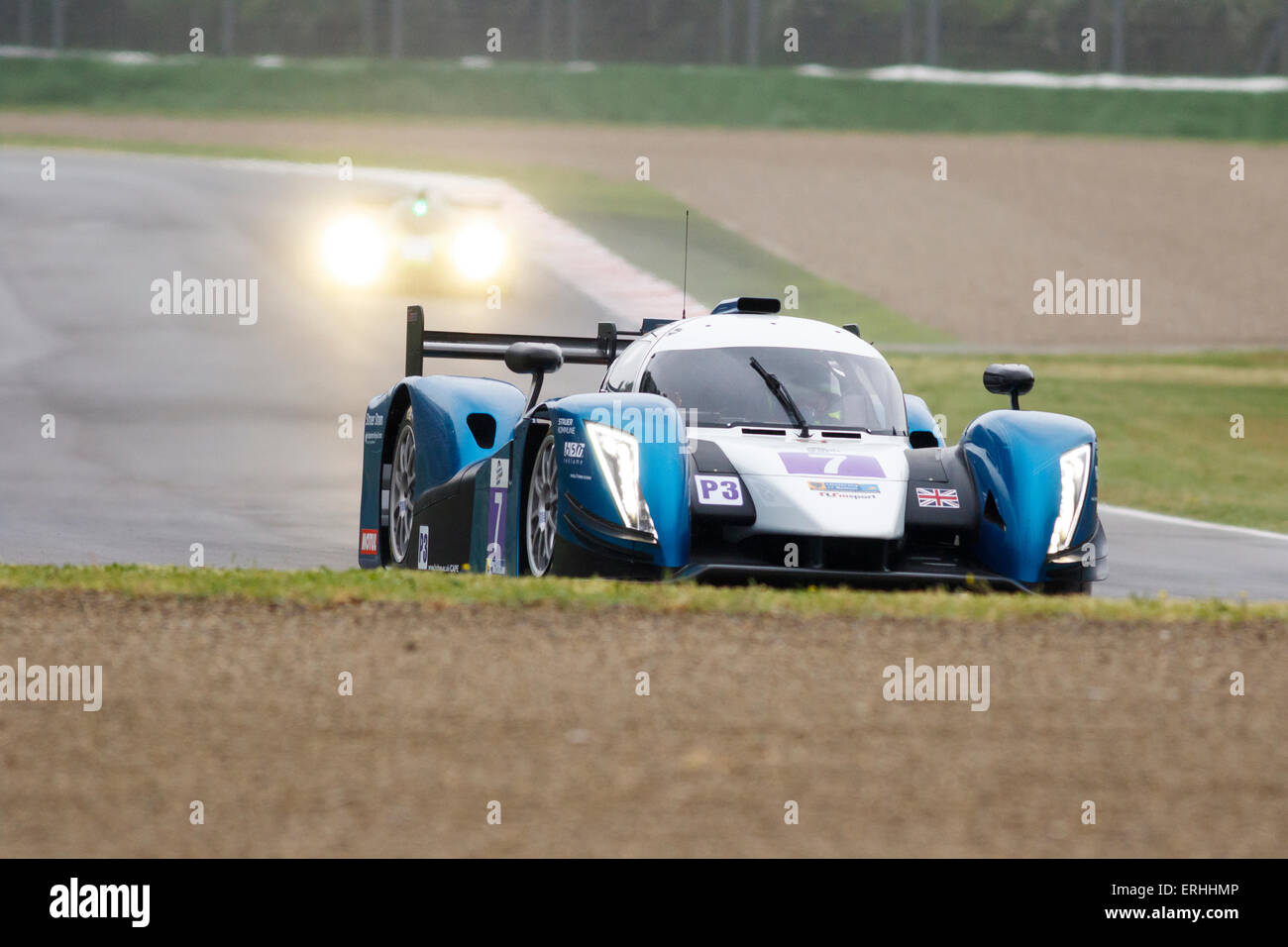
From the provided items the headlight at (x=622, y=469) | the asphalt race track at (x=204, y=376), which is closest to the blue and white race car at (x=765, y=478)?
the headlight at (x=622, y=469)

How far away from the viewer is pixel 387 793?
5.32 m

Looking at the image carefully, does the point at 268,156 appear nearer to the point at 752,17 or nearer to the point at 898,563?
the point at 752,17

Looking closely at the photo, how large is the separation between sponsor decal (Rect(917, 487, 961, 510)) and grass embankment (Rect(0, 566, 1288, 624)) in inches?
23.4

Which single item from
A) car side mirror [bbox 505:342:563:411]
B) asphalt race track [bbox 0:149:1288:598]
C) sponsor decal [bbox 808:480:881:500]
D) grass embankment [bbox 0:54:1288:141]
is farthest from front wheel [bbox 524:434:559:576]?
grass embankment [bbox 0:54:1288:141]

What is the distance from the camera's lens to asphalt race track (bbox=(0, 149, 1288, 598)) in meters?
13.3

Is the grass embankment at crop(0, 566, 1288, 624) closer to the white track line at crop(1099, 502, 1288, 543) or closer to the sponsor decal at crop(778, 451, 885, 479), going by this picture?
the sponsor decal at crop(778, 451, 885, 479)

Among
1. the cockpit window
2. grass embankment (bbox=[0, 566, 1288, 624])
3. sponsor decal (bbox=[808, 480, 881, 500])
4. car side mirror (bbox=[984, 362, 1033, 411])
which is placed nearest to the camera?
grass embankment (bbox=[0, 566, 1288, 624])

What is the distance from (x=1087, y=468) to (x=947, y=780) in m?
4.00

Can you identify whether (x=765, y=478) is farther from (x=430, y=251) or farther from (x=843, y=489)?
(x=430, y=251)

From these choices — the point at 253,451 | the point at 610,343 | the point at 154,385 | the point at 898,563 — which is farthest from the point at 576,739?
the point at 154,385

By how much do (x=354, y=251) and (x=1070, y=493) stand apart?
922 inches

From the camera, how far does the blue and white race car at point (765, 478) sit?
870 cm

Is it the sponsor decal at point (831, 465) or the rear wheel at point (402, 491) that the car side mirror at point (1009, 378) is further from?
the rear wheel at point (402, 491)

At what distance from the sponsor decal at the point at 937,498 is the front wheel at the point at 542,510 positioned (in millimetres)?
1729
